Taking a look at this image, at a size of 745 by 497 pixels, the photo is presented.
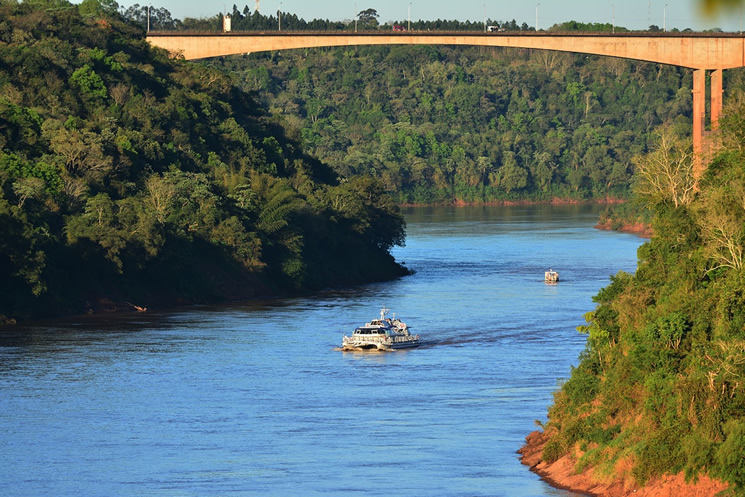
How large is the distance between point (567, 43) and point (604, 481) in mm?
94740

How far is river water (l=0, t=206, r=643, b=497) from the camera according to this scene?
4409 cm

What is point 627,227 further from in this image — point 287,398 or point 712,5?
point 712,5

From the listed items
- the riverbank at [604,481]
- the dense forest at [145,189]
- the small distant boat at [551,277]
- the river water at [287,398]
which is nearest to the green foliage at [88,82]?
the dense forest at [145,189]

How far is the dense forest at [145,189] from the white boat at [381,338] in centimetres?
2050

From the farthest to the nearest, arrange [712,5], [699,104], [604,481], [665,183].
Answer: [699,104], [665,183], [604,481], [712,5]

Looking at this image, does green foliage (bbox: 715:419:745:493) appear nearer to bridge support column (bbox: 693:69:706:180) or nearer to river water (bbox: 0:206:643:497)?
river water (bbox: 0:206:643:497)

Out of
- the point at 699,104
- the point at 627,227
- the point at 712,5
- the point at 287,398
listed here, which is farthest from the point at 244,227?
the point at 712,5

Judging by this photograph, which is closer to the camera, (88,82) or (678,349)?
(678,349)

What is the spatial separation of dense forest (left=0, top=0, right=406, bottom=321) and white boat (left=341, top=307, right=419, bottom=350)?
2050cm

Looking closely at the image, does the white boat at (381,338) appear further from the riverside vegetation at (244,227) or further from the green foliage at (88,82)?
the green foliage at (88,82)

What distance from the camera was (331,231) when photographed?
113 meters

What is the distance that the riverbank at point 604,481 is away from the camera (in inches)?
1455

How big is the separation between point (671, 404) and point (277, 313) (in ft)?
164

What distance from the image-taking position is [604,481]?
132ft
